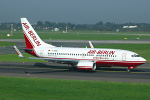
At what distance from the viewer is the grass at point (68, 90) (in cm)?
2748

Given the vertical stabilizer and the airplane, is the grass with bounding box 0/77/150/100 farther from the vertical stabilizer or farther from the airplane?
the vertical stabilizer

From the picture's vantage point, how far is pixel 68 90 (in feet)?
101

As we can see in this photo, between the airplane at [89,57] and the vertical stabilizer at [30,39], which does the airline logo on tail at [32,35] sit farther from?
the airplane at [89,57]

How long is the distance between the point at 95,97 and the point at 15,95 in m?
7.85

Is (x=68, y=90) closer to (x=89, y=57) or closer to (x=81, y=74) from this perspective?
(x=81, y=74)

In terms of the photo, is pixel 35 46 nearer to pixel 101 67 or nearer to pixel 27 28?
pixel 27 28

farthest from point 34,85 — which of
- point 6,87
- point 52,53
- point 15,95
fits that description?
point 52,53

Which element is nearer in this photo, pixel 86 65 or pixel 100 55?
pixel 86 65

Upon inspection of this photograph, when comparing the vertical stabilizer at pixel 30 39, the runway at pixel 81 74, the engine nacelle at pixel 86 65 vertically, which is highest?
the vertical stabilizer at pixel 30 39

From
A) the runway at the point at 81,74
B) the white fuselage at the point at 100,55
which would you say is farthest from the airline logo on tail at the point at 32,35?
the runway at the point at 81,74

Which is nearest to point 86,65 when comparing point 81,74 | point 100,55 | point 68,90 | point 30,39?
point 81,74

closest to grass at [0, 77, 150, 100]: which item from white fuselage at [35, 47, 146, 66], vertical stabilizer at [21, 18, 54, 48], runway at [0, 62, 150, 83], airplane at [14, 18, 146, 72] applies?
runway at [0, 62, 150, 83]

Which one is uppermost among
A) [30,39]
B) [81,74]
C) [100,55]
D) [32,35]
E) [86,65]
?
[32,35]

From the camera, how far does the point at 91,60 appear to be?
157 ft
